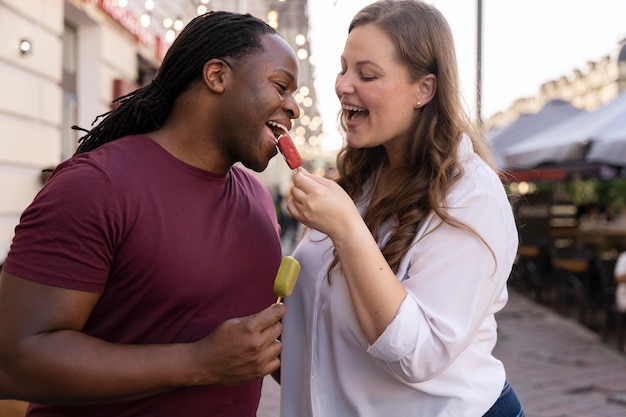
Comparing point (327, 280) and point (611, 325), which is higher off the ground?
point (327, 280)

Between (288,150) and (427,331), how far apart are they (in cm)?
68

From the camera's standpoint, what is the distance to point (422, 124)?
88.4 inches

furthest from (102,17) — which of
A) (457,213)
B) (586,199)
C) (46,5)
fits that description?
(586,199)

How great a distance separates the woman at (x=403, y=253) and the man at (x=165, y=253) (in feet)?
0.81

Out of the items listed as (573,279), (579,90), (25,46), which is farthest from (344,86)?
(579,90)

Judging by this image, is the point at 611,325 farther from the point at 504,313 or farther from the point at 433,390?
the point at 433,390

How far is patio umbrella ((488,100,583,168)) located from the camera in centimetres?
1188

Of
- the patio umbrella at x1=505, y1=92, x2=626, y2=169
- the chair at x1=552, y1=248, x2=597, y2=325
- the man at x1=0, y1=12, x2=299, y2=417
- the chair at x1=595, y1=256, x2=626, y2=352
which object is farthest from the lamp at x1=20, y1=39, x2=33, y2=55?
the chair at x1=552, y1=248, x2=597, y2=325

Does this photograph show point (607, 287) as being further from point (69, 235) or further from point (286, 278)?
point (69, 235)

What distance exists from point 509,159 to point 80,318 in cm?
1004

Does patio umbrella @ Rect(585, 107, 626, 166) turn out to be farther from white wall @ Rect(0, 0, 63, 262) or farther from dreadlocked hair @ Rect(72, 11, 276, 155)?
dreadlocked hair @ Rect(72, 11, 276, 155)

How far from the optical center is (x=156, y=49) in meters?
10.8

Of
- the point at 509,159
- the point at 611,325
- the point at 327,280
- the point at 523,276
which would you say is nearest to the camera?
the point at 327,280

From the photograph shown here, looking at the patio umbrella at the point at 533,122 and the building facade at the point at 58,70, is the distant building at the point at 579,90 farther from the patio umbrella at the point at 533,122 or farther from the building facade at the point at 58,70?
the building facade at the point at 58,70
